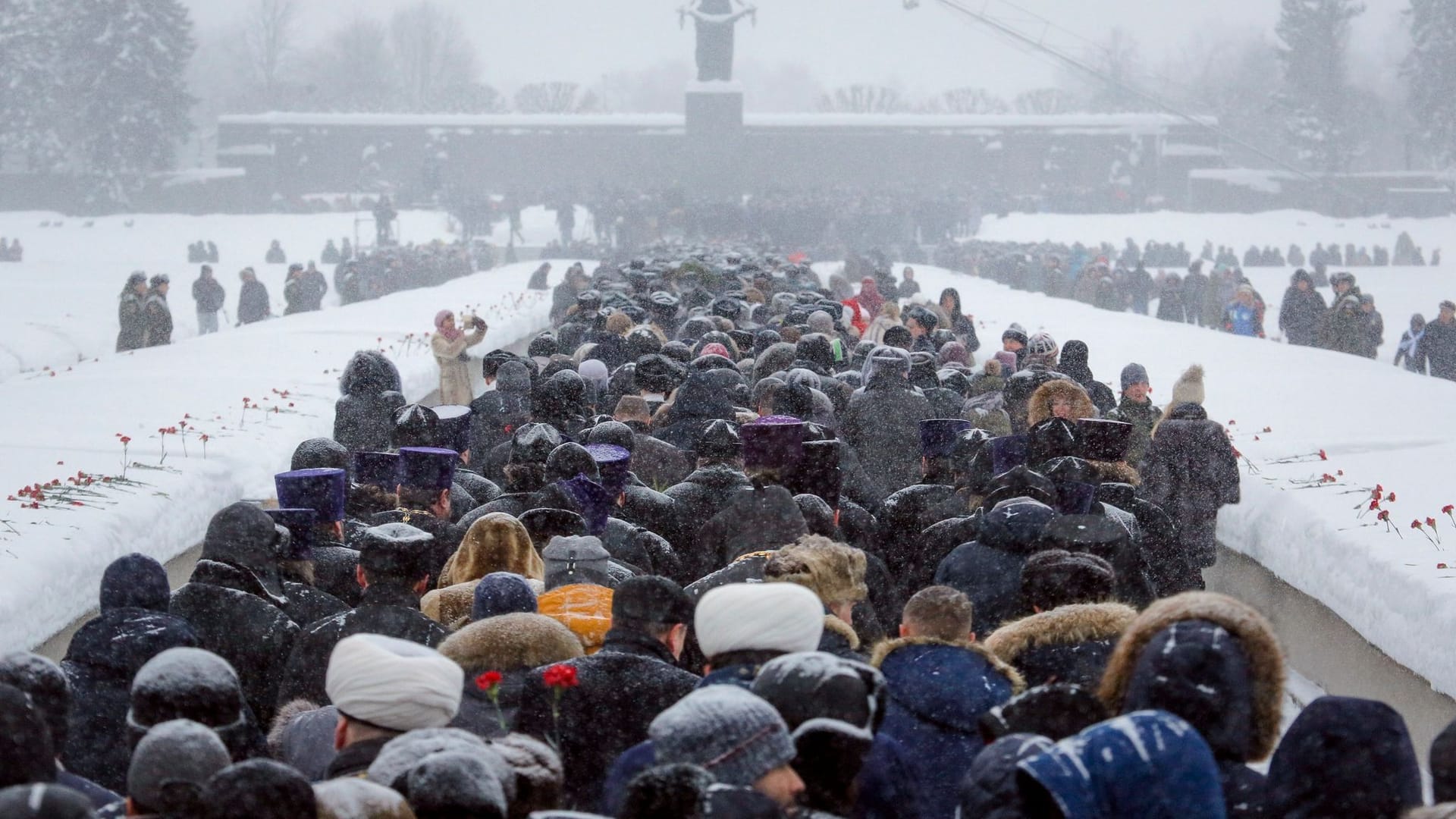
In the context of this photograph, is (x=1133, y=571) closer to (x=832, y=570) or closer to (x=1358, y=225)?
(x=832, y=570)

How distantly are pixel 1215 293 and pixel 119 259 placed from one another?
35375 millimetres

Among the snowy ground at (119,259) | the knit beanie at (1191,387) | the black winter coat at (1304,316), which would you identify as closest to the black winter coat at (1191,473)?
the knit beanie at (1191,387)

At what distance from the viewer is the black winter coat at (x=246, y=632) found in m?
4.98

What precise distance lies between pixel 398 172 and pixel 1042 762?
6935 cm

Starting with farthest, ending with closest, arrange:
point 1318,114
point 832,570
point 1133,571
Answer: point 1318,114 < point 1133,571 < point 832,570

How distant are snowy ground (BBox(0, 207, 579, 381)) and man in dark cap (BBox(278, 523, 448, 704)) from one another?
74.1 feet

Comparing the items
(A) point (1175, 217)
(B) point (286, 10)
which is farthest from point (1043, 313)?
(B) point (286, 10)

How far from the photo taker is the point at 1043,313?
88.9 ft

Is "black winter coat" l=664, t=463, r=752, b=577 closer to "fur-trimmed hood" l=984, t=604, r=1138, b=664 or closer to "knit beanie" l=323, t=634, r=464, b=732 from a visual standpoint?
"fur-trimmed hood" l=984, t=604, r=1138, b=664

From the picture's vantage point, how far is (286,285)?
97.9 feet

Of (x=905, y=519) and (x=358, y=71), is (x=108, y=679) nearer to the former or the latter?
(x=905, y=519)

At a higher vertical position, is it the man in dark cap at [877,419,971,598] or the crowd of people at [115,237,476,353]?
the man in dark cap at [877,419,971,598]

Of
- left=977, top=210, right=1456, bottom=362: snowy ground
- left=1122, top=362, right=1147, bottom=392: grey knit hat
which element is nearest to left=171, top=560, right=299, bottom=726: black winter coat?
left=1122, top=362, right=1147, bottom=392: grey knit hat

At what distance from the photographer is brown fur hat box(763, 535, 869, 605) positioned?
4512 millimetres
